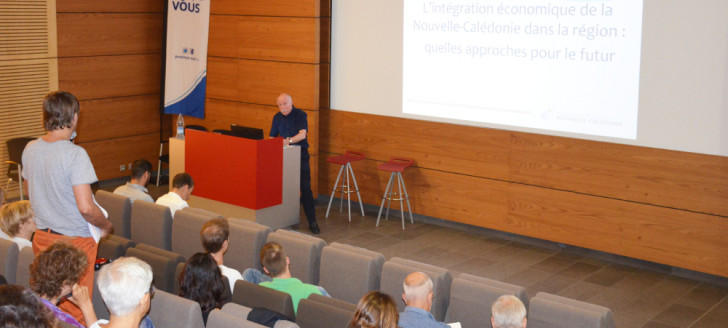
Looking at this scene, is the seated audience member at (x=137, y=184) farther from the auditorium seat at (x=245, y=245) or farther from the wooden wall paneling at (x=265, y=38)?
the wooden wall paneling at (x=265, y=38)

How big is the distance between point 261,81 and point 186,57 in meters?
1.40

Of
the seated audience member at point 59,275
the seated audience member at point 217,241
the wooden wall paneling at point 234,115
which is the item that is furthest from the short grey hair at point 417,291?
the wooden wall paneling at point 234,115

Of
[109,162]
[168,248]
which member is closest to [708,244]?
[168,248]

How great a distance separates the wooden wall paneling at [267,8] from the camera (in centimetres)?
945

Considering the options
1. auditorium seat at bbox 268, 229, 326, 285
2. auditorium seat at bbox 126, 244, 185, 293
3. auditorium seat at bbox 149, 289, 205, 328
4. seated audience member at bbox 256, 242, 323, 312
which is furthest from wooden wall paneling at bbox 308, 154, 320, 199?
auditorium seat at bbox 149, 289, 205, 328

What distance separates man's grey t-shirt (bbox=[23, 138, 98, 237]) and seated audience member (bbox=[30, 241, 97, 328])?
38cm

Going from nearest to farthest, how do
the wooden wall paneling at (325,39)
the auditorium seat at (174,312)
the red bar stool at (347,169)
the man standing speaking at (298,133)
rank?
1. the auditorium seat at (174,312)
2. the man standing speaking at (298,133)
3. the red bar stool at (347,169)
4. the wooden wall paneling at (325,39)

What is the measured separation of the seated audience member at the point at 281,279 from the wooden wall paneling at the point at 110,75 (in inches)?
262

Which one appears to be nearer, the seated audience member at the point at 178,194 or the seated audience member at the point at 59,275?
the seated audience member at the point at 59,275

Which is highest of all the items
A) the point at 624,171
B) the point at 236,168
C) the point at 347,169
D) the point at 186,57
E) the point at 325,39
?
the point at 325,39

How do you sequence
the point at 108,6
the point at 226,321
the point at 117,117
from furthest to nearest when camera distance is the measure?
1. the point at 117,117
2. the point at 108,6
3. the point at 226,321

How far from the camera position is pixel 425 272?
15.9 ft

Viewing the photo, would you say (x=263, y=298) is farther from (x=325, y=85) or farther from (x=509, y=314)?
(x=325, y=85)

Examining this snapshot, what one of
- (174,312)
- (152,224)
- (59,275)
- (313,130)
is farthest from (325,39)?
(59,275)
